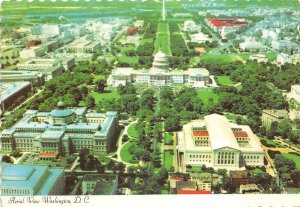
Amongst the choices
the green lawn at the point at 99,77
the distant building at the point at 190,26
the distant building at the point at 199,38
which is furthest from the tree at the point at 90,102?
the distant building at the point at 199,38

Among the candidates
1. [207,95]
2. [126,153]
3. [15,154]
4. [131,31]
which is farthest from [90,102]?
[131,31]

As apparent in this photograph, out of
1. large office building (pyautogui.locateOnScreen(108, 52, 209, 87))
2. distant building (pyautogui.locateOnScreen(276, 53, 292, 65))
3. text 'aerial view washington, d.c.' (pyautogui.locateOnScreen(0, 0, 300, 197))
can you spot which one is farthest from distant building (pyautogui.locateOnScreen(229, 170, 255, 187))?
distant building (pyautogui.locateOnScreen(276, 53, 292, 65))

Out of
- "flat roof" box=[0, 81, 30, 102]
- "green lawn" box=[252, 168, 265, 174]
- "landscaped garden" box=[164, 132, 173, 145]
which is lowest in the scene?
"green lawn" box=[252, 168, 265, 174]

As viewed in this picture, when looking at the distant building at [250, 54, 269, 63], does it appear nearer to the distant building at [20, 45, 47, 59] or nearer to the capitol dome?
the capitol dome

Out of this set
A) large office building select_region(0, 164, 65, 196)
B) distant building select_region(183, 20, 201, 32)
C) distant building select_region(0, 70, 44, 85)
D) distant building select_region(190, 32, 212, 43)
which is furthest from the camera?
distant building select_region(190, 32, 212, 43)

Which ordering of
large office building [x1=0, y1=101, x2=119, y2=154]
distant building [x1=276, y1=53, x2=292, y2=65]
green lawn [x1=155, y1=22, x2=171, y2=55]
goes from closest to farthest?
large office building [x1=0, y1=101, x2=119, y2=154] < distant building [x1=276, y1=53, x2=292, y2=65] < green lawn [x1=155, y1=22, x2=171, y2=55]

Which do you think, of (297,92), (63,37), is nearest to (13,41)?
(63,37)

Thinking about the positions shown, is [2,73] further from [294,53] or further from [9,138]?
[294,53]
